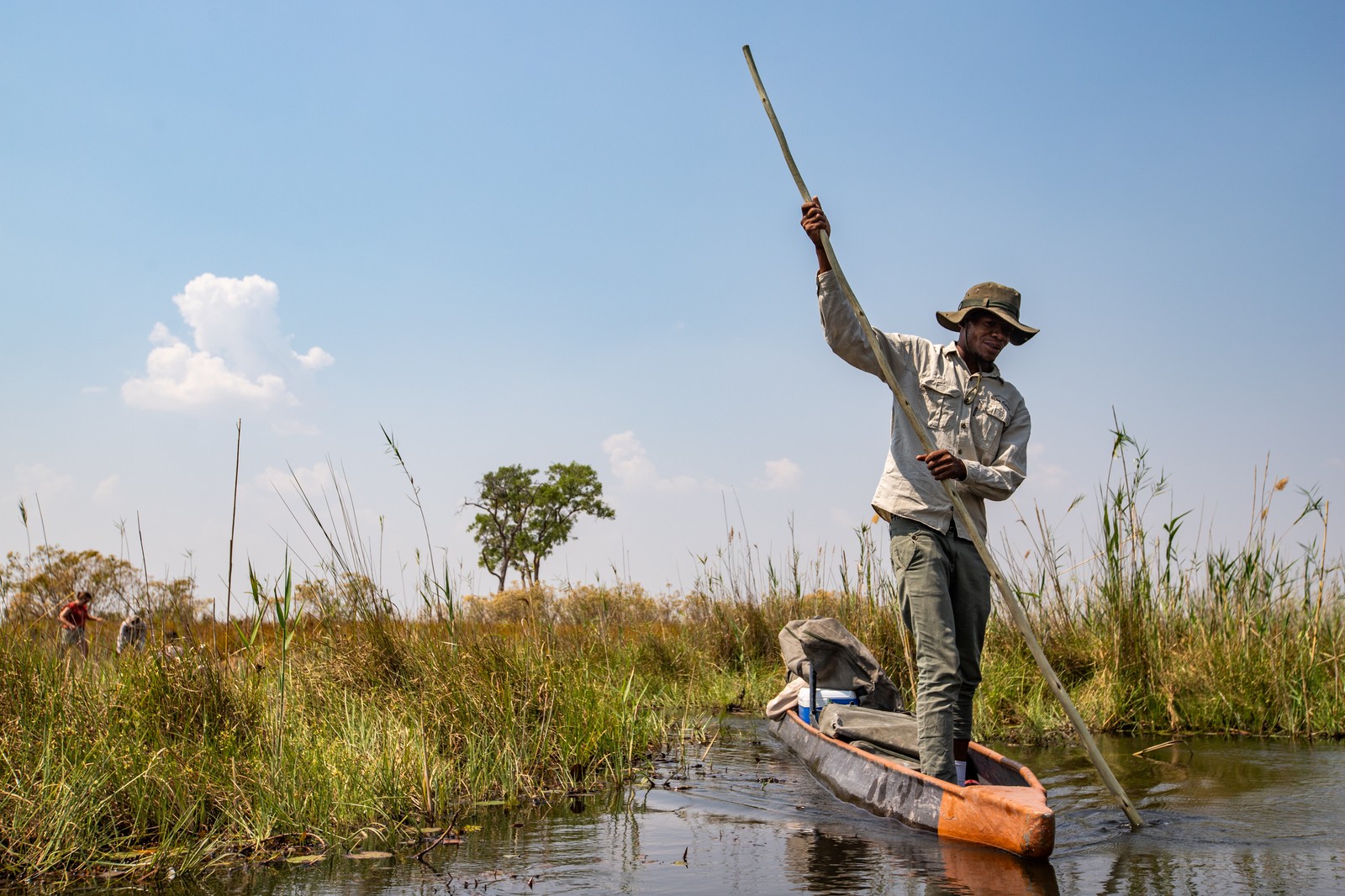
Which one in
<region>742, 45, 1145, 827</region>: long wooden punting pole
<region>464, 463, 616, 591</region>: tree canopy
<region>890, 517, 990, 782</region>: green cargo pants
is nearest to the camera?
<region>742, 45, 1145, 827</region>: long wooden punting pole

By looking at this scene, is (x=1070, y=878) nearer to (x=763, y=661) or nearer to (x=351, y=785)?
(x=351, y=785)

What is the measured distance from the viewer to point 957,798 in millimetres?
4641

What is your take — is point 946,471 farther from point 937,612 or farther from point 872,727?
point 872,727

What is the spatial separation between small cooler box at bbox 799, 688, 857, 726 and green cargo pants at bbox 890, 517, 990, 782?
88.1 inches

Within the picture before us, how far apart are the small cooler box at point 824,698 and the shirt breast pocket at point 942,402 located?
280 cm

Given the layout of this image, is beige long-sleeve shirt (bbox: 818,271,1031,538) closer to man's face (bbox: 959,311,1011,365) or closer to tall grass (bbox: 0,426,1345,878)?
man's face (bbox: 959,311,1011,365)

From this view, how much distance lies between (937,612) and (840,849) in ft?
3.91

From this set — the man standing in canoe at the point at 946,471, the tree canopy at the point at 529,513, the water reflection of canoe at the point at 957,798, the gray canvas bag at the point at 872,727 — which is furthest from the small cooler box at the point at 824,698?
the tree canopy at the point at 529,513

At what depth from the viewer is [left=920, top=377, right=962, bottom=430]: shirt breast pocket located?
5164mm

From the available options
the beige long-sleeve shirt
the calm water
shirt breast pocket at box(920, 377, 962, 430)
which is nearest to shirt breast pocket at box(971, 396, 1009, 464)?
the beige long-sleeve shirt

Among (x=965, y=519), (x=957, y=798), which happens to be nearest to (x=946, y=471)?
(x=965, y=519)

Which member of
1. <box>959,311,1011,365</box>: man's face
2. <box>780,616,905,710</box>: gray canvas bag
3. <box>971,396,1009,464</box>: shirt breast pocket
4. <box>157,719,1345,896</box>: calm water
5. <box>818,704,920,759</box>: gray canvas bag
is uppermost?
<box>959,311,1011,365</box>: man's face

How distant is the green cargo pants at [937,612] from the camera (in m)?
4.86

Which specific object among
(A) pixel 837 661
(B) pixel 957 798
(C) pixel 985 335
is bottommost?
(B) pixel 957 798
